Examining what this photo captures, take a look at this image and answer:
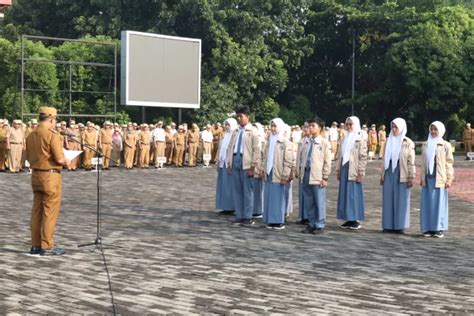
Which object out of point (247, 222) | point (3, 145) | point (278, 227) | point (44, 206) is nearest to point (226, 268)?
point (44, 206)

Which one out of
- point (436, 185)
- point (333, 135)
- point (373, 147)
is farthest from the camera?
point (373, 147)

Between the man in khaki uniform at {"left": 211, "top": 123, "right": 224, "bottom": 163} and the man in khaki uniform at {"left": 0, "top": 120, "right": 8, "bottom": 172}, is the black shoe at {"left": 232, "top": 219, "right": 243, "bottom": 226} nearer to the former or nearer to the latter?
the man in khaki uniform at {"left": 0, "top": 120, "right": 8, "bottom": 172}

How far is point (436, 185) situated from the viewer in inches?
480

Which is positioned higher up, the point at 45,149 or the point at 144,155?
the point at 45,149

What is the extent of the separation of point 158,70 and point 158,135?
2572mm

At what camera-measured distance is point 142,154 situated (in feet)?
93.0

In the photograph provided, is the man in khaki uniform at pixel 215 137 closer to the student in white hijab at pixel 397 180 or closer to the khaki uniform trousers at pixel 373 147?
the khaki uniform trousers at pixel 373 147

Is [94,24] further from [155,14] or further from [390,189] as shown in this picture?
[390,189]

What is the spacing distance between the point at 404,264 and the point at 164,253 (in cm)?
309

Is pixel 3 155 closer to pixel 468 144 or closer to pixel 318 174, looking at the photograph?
pixel 318 174

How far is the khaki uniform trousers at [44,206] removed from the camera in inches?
380

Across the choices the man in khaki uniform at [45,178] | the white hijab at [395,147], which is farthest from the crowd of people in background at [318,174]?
the man in khaki uniform at [45,178]

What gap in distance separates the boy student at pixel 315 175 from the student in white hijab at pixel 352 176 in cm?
61

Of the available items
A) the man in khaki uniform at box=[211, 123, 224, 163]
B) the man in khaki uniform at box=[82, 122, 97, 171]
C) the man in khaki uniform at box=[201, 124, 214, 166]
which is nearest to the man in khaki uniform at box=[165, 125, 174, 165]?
the man in khaki uniform at box=[201, 124, 214, 166]
